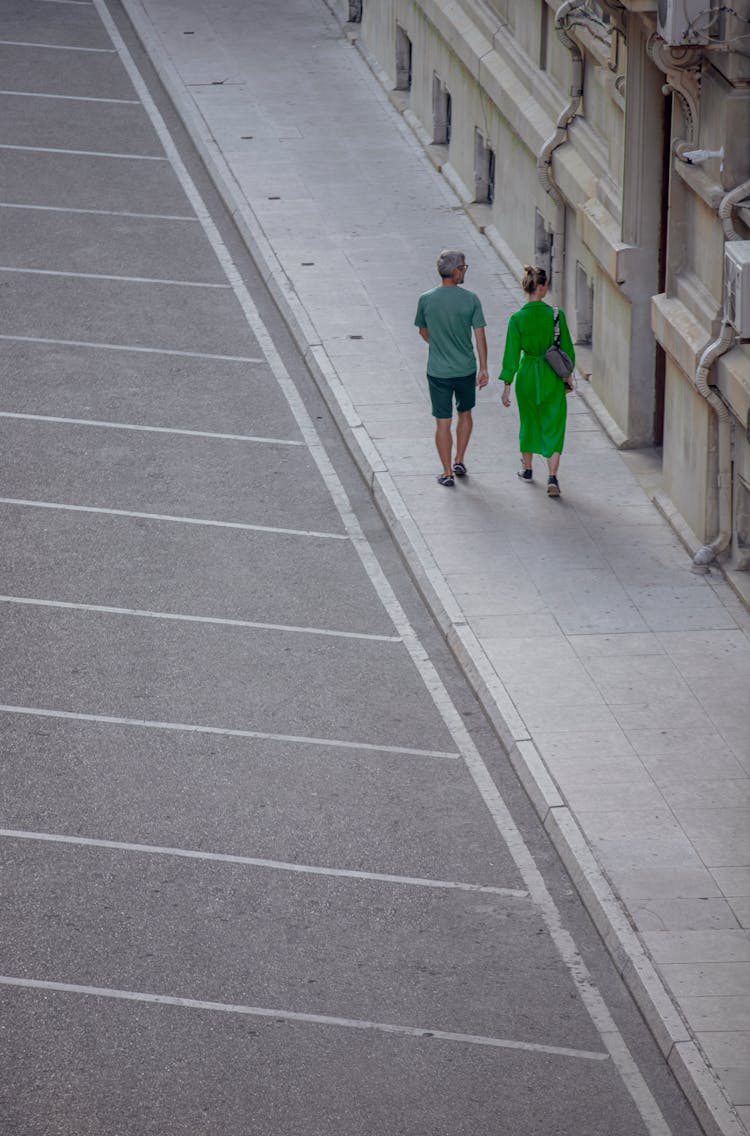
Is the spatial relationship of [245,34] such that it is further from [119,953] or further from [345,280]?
[119,953]

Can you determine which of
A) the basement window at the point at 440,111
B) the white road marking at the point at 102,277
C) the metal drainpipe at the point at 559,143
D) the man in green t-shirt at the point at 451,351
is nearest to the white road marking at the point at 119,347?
the white road marking at the point at 102,277

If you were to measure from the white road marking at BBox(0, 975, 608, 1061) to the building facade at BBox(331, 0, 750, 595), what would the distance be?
17.9 feet

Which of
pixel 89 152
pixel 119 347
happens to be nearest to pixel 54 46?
pixel 89 152

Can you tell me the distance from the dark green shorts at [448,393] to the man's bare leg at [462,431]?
72 millimetres

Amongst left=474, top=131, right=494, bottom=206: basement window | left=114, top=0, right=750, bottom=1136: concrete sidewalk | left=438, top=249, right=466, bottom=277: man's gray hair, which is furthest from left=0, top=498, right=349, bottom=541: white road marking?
left=474, top=131, right=494, bottom=206: basement window

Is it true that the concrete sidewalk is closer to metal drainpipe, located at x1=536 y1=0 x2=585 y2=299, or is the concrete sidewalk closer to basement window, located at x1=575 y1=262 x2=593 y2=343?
basement window, located at x1=575 y1=262 x2=593 y2=343

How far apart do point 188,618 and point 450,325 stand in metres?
3.48

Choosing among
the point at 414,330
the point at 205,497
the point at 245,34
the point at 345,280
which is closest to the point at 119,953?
the point at 205,497

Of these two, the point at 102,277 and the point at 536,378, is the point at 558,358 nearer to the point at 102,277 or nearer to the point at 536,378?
the point at 536,378

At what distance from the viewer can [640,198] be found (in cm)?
1653

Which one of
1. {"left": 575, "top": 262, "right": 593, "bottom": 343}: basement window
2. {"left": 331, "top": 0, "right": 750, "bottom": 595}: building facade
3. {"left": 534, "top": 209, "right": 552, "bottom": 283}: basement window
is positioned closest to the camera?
{"left": 331, "top": 0, "right": 750, "bottom": 595}: building facade

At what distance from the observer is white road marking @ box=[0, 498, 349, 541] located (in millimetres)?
15970

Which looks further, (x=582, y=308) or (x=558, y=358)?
(x=582, y=308)

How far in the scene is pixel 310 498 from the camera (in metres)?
16.6
